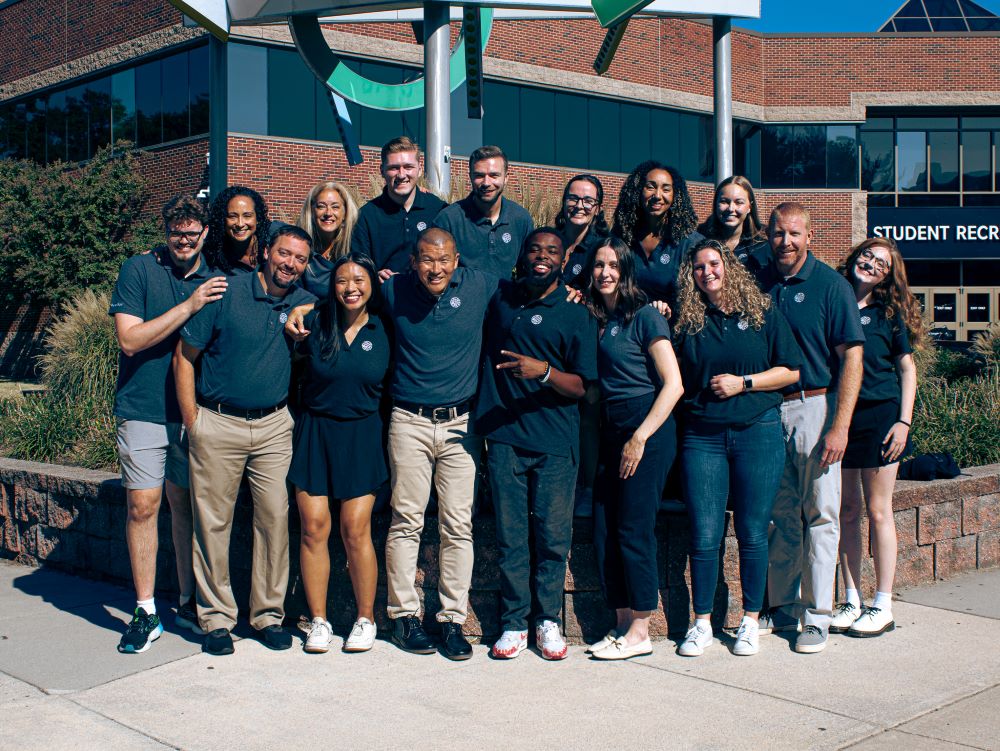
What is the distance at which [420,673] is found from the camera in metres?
4.57

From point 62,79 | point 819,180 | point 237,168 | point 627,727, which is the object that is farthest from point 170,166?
→ point 627,727

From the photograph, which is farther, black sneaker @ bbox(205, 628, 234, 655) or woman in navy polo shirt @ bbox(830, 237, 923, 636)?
woman in navy polo shirt @ bbox(830, 237, 923, 636)

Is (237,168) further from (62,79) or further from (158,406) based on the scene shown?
(158,406)

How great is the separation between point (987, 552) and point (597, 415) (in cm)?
310

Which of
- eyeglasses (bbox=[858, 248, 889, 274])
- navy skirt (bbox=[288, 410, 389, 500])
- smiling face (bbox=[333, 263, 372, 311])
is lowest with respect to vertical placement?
navy skirt (bbox=[288, 410, 389, 500])

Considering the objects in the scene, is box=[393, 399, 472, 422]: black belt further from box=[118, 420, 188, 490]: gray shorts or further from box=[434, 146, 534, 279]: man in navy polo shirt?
box=[118, 420, 188, 490]: gray shorts

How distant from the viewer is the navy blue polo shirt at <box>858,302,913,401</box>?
16.8 ft

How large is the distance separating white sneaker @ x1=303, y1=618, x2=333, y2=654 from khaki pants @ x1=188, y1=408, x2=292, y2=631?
22cm

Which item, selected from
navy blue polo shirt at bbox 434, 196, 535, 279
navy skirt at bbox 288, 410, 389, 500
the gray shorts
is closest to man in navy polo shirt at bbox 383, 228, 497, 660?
navy skirt at bbox 288, 410, 389, 500

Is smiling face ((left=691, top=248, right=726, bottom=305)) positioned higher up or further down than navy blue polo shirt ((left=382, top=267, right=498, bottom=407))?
higher up

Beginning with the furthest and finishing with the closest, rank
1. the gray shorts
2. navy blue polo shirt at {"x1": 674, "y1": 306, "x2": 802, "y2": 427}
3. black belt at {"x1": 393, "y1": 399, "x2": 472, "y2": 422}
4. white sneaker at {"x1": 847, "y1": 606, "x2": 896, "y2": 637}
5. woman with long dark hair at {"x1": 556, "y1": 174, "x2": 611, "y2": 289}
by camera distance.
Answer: woman with long dark hair at {"x1": 556, "y1": 174, "x2": 611, "y2": 289} → white sneaker at {"x1": 847, "y1": 606, "x2": 896, "y2": 637} → the gray shorts → black belt at {"x1": 393, "y1": 399, "x2": 472, "y2": 422} → navy blue polo shirt at {"x1": 674, "y1": 306, "x2": 802, "y2": 427}

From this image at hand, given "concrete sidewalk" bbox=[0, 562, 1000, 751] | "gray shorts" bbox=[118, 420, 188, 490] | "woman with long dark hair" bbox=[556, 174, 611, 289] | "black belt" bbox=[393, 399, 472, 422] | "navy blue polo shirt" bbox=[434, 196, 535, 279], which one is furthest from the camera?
"navy blue polo shirt" bbox=[434, 196, 535, 279]

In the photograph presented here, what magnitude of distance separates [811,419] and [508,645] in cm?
173

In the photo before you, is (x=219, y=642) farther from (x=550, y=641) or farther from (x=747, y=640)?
(x=747, y=640)
